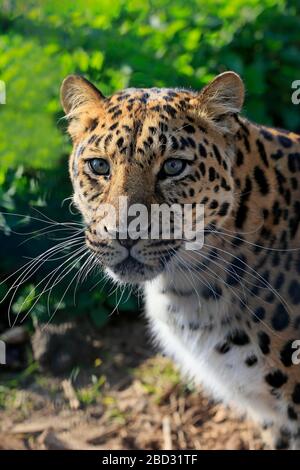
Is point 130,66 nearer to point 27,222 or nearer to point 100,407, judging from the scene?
point 27,222

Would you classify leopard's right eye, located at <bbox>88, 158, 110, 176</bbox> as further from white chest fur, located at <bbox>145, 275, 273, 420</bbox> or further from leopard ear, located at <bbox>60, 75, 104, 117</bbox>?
white chest fur, located at <bbox>145, 275, 273, 420</bbox>

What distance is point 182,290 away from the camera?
4.91 m

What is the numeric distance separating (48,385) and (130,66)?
8.55 ft

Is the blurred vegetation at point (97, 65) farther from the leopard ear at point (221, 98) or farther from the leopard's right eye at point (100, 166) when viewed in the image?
the leopard ear at point (221, 98)

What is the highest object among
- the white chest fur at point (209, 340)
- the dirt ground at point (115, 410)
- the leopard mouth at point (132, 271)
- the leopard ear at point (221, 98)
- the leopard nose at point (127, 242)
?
the leopard ear at point (221, 98)

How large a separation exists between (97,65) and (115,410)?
269cm

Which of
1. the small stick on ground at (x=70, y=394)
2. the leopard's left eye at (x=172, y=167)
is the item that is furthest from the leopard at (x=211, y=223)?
the small stick on ground at (x=70, y=394)

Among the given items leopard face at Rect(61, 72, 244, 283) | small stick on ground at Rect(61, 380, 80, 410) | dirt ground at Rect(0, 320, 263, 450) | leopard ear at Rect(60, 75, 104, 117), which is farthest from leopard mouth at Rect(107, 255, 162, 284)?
small stick on ground at Rect(61, 380, 80, 410)

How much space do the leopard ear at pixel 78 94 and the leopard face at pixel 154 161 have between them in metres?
0.10

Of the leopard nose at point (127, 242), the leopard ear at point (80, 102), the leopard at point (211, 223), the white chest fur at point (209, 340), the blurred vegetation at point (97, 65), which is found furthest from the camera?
the blurred vegetation at point (97, 65)

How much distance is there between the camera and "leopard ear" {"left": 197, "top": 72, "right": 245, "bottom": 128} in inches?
173

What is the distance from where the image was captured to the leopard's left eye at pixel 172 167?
4312 millimetres

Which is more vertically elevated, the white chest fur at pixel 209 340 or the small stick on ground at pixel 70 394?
the white chest fur at pixel 209 340
